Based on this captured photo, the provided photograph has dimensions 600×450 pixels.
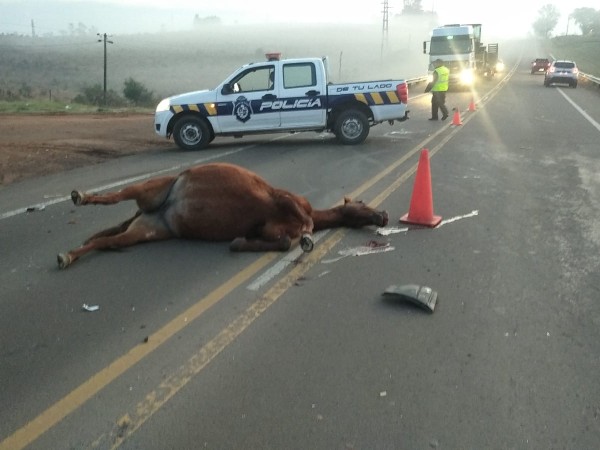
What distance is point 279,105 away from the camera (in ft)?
47.9

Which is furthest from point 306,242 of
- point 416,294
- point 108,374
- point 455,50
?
point 455,50

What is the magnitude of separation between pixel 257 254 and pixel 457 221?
2.83 m

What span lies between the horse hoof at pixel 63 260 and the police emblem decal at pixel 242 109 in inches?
351

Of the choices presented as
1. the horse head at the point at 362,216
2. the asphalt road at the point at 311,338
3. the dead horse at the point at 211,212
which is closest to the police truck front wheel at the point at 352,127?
the asphalt road at the point at 311,338

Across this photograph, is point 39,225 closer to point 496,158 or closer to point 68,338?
point 68,338

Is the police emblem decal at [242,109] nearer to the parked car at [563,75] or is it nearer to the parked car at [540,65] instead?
the parked car at [563,75]

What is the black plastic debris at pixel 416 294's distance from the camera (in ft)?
16.5

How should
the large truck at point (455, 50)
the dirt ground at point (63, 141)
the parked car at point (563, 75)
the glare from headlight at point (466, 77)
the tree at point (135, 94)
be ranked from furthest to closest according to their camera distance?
the parked car at point (563, 75), the tree at point (135, 94), the large truck at point (455, 50), the glare from headlight at point (466, 77), the dirt ground at point (63, 141)

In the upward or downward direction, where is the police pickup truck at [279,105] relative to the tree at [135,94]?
downward

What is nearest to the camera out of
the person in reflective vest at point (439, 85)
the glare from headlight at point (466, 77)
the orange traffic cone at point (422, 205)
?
the orange traffic cone at point (422, 205)

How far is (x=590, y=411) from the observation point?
363 centimetres

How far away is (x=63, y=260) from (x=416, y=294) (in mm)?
3242

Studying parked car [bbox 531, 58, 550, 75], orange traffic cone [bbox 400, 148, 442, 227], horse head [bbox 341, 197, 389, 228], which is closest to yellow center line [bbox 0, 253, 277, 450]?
horse head [bbox 341, 197, 389, 228]

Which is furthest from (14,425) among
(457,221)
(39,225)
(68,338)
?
(457,221)
